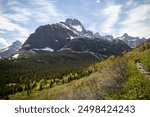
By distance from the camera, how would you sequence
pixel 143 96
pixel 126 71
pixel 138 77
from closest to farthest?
pixel 143 96 → pixel 138 77 → pixel 126 71

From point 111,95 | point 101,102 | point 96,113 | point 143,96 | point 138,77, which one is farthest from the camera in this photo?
point 138,77

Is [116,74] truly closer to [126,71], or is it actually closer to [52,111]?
[126,71]

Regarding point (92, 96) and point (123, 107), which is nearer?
point (123, 107)

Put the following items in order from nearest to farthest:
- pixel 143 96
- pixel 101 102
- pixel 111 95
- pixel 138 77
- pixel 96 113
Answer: pixel 96 113 < pixel 101 102 < pixel 143 96 < pixel 111 95 < pixel 138 77

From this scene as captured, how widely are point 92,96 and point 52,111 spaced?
6.47 m

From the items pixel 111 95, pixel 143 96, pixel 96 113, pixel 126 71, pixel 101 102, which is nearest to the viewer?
pixel 96 113

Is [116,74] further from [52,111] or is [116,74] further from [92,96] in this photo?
[52,111]

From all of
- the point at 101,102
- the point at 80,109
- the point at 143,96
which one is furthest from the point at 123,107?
the point at 143,96

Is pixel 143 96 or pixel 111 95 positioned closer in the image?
pixel 143 96

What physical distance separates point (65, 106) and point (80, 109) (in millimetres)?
1084

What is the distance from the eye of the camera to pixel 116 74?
28906 millimetres

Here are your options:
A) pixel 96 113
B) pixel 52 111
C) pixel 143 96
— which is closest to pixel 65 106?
pixel 52 111

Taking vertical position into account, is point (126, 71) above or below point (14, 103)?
above

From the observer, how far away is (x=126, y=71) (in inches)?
1217
